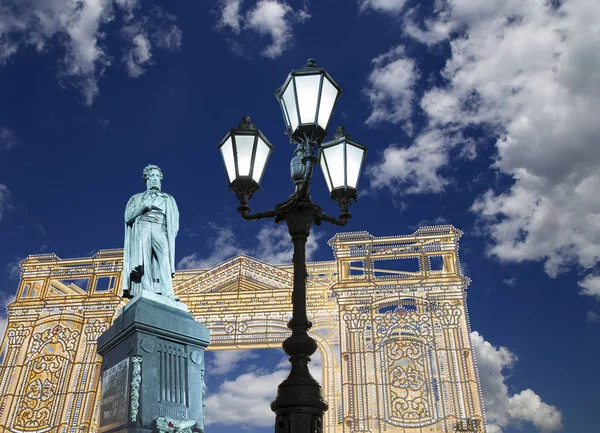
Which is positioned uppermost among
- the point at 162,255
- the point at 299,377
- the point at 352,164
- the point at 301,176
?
the point at 162,255

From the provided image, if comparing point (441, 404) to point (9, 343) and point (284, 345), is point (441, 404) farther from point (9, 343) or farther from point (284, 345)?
point (9, 343)

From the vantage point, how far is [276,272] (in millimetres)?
17141

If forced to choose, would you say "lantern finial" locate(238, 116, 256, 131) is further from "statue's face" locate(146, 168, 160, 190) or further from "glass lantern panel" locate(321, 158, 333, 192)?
"statue's face" locate(146, 168, 160, 190)

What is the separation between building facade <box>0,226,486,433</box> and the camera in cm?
1448

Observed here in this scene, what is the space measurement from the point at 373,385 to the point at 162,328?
33.2 ft

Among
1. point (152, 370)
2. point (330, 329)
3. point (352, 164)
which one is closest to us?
point (352, 164)

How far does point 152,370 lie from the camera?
5.79 metres

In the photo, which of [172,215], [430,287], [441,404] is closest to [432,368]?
[441,404]

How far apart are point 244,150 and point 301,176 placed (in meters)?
→ 0.61

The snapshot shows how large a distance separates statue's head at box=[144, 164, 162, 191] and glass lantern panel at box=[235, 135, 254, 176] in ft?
9.02

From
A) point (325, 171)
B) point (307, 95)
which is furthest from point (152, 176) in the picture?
point (307, 95)

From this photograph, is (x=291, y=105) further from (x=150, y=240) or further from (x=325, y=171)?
(x=150, y=240)

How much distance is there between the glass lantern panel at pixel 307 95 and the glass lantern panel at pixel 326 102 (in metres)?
0.08

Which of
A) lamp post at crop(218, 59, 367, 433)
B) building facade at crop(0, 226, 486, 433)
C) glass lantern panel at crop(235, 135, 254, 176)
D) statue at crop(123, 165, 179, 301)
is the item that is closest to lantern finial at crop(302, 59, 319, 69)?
lamp post at crop(218, 59, 367, 433)
